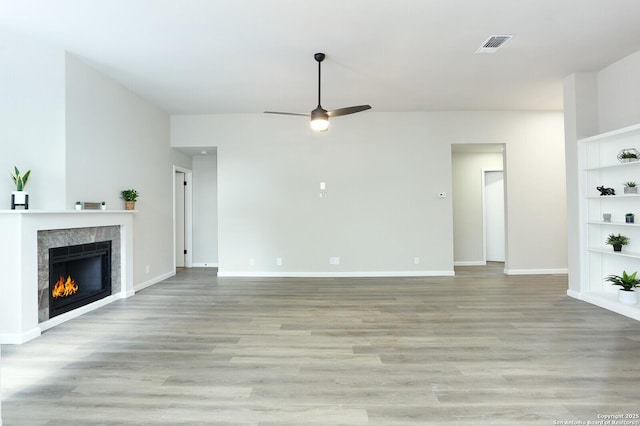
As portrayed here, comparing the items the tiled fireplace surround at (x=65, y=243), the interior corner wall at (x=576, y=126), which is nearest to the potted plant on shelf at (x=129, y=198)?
the tiled fireplace surround at (x=65, y=243)

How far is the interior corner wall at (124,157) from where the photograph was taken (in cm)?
371

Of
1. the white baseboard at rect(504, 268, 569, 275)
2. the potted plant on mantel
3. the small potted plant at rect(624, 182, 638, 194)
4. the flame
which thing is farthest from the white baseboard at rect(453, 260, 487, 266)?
the potted plant on mantel

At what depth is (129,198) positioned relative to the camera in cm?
456

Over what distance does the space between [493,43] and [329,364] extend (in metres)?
3.64

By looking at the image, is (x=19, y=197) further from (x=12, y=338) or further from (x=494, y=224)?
(x=494, y=224)

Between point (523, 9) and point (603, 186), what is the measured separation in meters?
2.68

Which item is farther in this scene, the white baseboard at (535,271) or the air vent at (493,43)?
the white baseboard at (535,271)

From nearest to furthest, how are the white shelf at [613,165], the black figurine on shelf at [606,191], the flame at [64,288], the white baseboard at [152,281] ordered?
the flame at [64,288] → the white shelf at [613,165] → the black figurine on shelf at [606,191] → the white baseboard at [152,281]

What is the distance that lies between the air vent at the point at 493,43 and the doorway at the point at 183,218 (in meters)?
5.70

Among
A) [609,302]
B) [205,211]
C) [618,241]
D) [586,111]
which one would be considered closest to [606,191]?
[618,241]

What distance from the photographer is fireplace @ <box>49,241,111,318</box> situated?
11.2 ft

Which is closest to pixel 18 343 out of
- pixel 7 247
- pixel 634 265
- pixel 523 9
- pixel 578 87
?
pixel 7 247

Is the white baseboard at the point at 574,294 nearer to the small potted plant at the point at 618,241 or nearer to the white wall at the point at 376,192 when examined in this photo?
the small potted plant at the point at 618,241

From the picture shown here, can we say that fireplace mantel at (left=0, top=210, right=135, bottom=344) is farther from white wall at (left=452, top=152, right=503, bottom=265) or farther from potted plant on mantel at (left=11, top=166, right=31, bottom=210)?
white wall at (left=452, top=152, right=503, bottom=265)
